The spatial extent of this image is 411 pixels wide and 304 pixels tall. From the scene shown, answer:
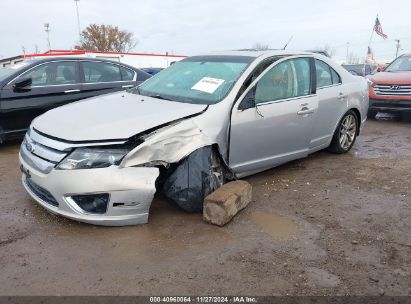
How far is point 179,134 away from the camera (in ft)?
12.0

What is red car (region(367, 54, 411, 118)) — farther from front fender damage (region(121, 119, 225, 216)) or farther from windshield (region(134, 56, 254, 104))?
front fender damage (region(121, 119, 225, 216))

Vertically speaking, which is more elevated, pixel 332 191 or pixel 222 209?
pixel 222 209

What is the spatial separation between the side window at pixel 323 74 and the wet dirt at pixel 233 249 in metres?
1.51

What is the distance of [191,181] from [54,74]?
13.1 ft

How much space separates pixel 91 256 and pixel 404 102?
330 inches

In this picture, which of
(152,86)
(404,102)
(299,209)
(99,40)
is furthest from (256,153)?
(99,40)

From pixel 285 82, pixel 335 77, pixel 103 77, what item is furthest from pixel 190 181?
pixel 103 77

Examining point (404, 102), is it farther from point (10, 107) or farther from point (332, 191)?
point (10, 107)

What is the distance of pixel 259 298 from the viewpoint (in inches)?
104

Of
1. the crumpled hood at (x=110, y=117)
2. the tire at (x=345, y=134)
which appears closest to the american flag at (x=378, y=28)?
the tire at (x=345, y=134)

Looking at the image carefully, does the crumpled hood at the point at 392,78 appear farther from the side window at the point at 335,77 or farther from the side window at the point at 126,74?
the side window at the point at 126,74

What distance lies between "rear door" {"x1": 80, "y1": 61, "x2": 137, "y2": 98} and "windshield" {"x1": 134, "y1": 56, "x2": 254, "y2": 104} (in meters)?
2.16

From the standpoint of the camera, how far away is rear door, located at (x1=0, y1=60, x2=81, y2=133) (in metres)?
5.95

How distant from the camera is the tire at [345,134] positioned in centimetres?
597
